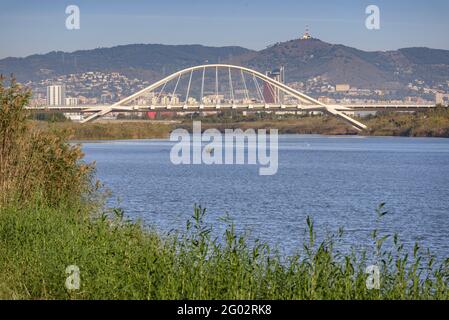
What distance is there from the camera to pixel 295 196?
98.9ft

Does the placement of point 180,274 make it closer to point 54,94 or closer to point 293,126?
point 293,126

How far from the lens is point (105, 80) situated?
162 m

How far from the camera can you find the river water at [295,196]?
66.0ft

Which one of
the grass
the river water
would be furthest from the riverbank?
the grass

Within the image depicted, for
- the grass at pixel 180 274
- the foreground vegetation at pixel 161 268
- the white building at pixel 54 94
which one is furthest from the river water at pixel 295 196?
the white building at pixel 54 94

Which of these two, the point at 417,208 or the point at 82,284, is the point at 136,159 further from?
the point at 82,284

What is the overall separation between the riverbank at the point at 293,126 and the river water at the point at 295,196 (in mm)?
26755

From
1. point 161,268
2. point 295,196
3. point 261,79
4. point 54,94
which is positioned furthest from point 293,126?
point 161,268

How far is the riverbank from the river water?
2676 cm

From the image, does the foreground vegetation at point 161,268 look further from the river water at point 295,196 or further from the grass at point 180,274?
the river water at point 295,196

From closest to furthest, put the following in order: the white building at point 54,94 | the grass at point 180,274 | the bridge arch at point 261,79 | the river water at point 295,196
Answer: the grass at point 180,274 → the river water at point 295,196 → the bridge arch at point 261,79 → the white building at point 54,94

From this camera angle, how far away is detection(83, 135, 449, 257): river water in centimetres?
2011

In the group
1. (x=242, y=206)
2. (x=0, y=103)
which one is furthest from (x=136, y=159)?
(x=0, y=103)

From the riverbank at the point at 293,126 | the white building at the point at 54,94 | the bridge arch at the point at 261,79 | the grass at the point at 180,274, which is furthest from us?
the white building at the point at 54,94
